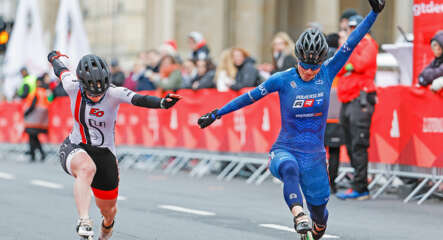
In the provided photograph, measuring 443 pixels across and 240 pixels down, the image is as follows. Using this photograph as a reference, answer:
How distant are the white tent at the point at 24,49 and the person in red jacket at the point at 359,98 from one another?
585 inches

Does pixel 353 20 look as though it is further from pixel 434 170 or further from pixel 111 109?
pixel 111 109

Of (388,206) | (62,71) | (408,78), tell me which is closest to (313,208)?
(62,71)

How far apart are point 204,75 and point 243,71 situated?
1370 mm

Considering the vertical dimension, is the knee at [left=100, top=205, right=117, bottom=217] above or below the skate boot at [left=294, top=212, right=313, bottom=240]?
below

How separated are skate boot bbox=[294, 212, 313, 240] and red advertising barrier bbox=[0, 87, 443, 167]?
5.09 meters

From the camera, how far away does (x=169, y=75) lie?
699 inches

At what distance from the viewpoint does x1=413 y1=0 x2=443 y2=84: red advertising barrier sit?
12344 mm

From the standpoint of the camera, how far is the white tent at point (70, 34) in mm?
24000

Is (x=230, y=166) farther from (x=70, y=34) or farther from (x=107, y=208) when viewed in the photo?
(x=70, y=34)

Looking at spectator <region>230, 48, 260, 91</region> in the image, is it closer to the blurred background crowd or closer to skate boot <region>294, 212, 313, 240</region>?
the blurred background crowd

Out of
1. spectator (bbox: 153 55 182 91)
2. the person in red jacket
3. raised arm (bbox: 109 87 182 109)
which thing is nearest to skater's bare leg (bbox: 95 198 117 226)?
raised arm (bbox: 109 87 182 109)

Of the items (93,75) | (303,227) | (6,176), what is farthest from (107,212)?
(6,176)

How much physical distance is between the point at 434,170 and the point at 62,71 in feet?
18.4

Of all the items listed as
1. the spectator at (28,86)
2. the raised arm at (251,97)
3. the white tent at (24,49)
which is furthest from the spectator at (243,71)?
the white tent at (24,49)
